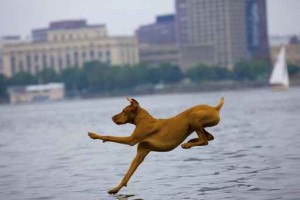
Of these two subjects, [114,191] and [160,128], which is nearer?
[160,128]

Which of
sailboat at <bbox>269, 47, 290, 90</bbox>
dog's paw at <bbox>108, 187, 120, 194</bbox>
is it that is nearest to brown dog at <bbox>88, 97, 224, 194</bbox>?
dog's paw at <bbox>108, 187, 120, 194</bbox>

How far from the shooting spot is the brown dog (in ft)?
67.9

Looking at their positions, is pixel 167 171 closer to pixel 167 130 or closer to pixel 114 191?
pixel 114 191

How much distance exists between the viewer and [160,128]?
2109cm

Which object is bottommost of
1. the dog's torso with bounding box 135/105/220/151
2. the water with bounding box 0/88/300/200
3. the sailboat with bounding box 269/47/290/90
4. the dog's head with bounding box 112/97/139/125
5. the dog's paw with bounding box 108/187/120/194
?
the sailboat with bounding box 269/47/290/90

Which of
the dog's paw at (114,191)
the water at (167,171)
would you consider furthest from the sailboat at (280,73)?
the dog's paw at (114,191)

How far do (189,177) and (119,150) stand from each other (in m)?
12.9

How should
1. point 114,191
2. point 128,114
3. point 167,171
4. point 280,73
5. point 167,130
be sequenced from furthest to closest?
point 280,73, point 167,171, point 114,191, point 167,130, point 128,114

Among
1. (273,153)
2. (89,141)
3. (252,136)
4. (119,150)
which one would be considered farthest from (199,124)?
(89,141)

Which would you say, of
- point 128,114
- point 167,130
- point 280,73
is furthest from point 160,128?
point 280,73

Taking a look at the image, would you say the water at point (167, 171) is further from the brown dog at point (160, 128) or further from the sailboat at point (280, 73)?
the sailboat at point (280, 73)

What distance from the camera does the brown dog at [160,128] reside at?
Answer: 20.7m

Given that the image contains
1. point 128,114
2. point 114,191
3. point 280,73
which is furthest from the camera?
point 280,73

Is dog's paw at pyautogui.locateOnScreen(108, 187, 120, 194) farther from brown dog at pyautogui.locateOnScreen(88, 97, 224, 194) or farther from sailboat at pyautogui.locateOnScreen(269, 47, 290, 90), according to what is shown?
sailboat at pyautogui.locateOnScreen(269, 47, 290, 90)
